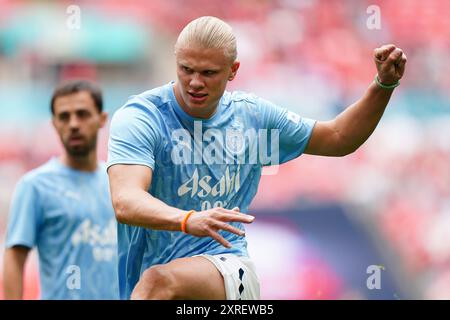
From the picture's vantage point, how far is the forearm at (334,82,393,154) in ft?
18.6

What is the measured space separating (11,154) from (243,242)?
241 inches

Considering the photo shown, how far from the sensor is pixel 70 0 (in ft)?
38.1

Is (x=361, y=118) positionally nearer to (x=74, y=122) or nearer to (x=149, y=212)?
(x=149, y=212)

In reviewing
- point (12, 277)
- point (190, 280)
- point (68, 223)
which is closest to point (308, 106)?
point (68, 223)

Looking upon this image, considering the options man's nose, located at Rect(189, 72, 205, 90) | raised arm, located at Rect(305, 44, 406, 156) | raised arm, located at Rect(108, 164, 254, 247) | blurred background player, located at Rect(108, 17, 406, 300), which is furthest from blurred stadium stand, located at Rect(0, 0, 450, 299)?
raised arm, located at Rect(108, 164, 254, 247)

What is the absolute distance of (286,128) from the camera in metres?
5.68

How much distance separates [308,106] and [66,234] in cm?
435

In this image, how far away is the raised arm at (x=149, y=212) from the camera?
452 cm

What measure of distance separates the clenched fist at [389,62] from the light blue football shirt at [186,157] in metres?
0.63

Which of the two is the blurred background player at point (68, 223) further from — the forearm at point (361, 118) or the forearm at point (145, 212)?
the forearm at point (145, 212)

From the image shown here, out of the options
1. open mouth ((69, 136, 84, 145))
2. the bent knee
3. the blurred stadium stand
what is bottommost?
the bent knee

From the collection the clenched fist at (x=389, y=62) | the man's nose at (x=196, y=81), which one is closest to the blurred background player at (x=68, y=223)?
the man's nose at (x=196, y=81)

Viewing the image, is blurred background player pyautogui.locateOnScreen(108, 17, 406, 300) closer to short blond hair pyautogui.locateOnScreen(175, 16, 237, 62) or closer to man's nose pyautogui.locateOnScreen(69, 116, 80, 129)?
short blond hair pyautogui.locateOnScreen(175, 16, 237, 62)

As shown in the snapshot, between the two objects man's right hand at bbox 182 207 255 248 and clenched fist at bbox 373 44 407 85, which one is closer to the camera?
man's right hand at bbox 182 207 255 248
